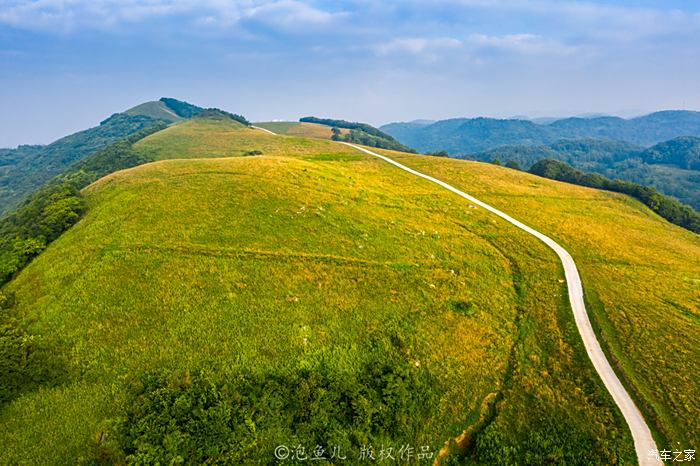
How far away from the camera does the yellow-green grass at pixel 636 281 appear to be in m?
21.4

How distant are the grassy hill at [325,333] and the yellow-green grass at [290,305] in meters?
0.15

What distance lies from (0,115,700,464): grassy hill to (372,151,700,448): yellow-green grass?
0.76ft

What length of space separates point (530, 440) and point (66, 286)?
3781cm

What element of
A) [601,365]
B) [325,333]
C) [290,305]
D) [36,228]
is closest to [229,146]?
[36,228]

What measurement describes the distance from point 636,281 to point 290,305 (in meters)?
36.7

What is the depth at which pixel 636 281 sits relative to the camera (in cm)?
3416

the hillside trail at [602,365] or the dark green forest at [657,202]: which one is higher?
the dark green forest at [657,202]

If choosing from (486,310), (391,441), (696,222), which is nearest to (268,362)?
(391,441)

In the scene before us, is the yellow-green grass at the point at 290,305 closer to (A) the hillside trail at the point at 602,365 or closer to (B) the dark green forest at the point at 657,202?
(A) the hillside trail at the point at 602,365

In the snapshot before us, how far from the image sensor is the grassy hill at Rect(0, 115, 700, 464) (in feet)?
61.3

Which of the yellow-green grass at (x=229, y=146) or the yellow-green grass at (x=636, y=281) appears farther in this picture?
the yellow-green grass at (x=229, y=146)

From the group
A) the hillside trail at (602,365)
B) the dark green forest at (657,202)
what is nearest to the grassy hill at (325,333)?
the hillside trail at (602,365)

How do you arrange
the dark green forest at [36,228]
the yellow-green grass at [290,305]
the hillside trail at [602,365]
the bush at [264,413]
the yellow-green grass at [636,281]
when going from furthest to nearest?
the dark green forest at [36,228]
the yellow-green grass at [636,281]
the yellow-green grass at [290,305]
the hillside trail at [602,365]
the bush at [264,413]

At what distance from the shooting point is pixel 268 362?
21.8m
